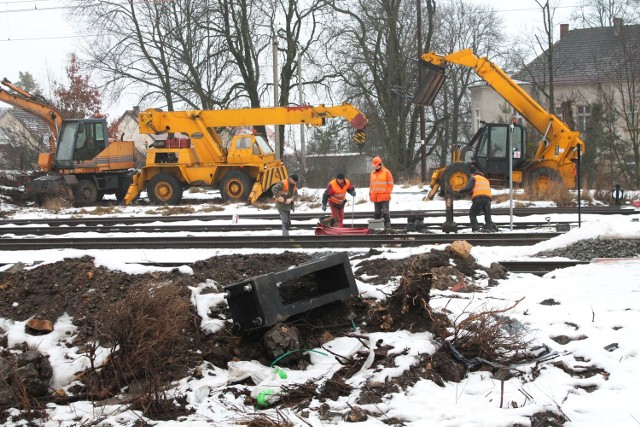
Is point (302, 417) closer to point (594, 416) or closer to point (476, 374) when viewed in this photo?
point (476, 374)

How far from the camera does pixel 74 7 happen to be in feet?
111

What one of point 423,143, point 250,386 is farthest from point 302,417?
point 423,143

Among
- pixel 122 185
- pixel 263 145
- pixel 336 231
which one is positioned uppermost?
pixel 263 145

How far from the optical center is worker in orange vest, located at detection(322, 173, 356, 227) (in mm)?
14477

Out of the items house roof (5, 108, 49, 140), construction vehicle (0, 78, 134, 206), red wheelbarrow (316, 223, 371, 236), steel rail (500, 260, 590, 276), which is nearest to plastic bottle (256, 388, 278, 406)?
steel rail (500, 260, 590, 276)

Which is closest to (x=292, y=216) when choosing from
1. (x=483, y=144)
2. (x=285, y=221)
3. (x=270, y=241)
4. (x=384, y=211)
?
(x=384, y=211)

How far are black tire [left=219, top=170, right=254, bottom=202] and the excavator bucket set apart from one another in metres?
5.96

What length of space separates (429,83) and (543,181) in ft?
15.2

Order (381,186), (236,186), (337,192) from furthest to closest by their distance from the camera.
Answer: (236,186) → (381,186) → (337,192)

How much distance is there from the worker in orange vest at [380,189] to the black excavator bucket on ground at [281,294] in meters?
7.43

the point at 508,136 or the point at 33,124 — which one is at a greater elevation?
the point at 33,124

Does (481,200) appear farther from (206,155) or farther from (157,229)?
(206,155)

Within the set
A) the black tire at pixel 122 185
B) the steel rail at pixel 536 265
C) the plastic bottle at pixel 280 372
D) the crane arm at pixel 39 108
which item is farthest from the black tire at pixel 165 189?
the plastic bottle at pixel 280 372

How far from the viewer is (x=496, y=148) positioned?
2252 cm
